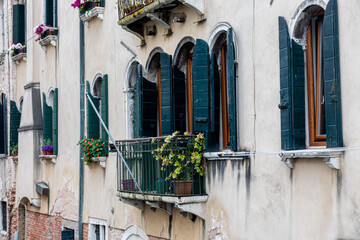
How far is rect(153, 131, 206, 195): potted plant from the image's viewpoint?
27.8ft

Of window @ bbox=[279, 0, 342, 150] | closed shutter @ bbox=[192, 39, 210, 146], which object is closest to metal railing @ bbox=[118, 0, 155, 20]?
closed shutter @ bbox=[192, 39, 210, 146]

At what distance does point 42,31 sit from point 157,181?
23.4 feet

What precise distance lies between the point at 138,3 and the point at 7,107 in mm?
9736

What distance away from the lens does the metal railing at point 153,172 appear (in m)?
8.55

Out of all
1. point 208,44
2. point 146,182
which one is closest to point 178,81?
point 208,44

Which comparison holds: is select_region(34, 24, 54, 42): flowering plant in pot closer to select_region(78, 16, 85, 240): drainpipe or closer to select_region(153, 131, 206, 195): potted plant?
select_region(78, 16, 85, 240): drainpipe

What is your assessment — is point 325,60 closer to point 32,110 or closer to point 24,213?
point 32,110

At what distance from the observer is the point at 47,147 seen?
14664 millimetres

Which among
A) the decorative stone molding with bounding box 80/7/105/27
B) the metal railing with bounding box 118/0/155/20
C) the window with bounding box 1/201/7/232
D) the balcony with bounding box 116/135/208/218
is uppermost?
the decorative stone molding with bounding box 80/7/105/27

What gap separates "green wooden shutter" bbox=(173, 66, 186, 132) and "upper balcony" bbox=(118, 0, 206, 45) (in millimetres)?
828

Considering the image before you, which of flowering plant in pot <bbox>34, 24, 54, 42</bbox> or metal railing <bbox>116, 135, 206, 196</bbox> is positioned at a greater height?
flowering plant in pot <bbox>34, 24, 54, 42</bbox>

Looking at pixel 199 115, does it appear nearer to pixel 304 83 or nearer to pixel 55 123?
pixel 304 83

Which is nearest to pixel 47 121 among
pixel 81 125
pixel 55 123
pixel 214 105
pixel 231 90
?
pixel 55 123

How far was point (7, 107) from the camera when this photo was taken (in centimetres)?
1838
